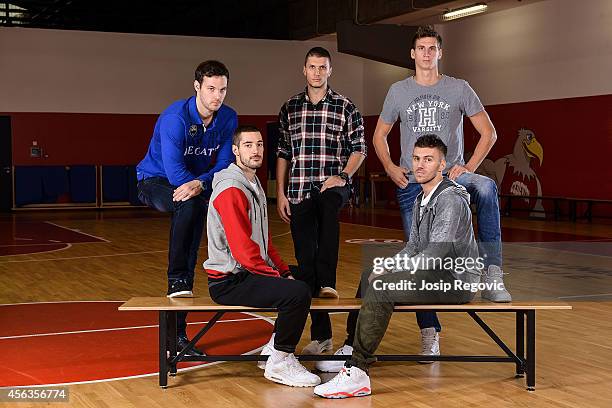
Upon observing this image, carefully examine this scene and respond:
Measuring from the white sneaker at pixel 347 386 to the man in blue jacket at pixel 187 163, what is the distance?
3.40ft

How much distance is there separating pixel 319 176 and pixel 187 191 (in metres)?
0.81

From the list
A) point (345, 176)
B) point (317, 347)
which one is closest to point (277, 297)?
point (317, 347)

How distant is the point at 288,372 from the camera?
4.68m

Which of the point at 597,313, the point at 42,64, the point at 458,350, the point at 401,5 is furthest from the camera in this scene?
the point at 42,64

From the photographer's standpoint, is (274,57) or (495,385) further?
(274,57)

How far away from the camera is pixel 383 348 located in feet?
18.4

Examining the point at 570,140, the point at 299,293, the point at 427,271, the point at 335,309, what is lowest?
the point at 335,309

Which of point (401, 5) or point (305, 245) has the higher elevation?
point (401, 5)

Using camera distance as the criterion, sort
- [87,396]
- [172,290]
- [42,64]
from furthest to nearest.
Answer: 1. [42,64]
2. [172,290]
3. [87,396]

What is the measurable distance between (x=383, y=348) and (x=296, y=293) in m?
1.24

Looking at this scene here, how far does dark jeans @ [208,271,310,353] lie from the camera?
4.59 metres

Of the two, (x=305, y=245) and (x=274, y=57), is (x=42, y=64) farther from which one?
(x=305, y=245)

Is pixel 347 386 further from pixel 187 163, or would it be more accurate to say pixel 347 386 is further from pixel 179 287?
pixel 187 163

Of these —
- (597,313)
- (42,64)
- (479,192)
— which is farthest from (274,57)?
(479,192)
